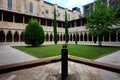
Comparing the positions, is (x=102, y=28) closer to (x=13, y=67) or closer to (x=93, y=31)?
(x=93, y=31)

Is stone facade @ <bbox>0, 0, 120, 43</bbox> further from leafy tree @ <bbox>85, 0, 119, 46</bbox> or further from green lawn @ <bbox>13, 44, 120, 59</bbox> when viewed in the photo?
green lawn @ <bbox>13, 44, 120, 59</bbox>

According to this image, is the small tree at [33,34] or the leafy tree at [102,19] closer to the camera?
the small tree at [33,34]

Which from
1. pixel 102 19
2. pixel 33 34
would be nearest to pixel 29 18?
pixel 33 34

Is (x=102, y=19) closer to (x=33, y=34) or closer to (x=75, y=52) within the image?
(x=75, y=52)

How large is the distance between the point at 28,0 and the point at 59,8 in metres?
11.0

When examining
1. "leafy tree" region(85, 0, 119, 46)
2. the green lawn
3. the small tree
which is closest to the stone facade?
"leafy tree" region(85, 0, 119, 46)

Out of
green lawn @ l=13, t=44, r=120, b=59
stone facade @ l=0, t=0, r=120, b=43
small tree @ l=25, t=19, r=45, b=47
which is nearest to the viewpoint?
green lawn @ l=13, t=44, r=120, b=59

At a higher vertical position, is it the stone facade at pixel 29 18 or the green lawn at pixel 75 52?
the stone facade at pixel 29 18

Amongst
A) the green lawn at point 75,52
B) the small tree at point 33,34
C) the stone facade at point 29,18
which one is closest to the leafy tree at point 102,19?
the stone facade at point 29,18

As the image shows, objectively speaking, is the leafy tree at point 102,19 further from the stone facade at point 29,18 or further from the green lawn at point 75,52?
the green lawn at point 75,52

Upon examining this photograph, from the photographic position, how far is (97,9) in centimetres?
1733

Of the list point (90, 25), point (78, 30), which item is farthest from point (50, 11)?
point (90, 25)

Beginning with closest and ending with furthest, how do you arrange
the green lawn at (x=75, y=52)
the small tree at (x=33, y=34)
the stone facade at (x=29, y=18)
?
the green lawn at (x=75, y=52)
the small tree at (x=33, y=34)
the stone facade at (x=29, y=18)

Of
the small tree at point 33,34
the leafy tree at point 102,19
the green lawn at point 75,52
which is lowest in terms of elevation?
the green lawn at point 75,52
